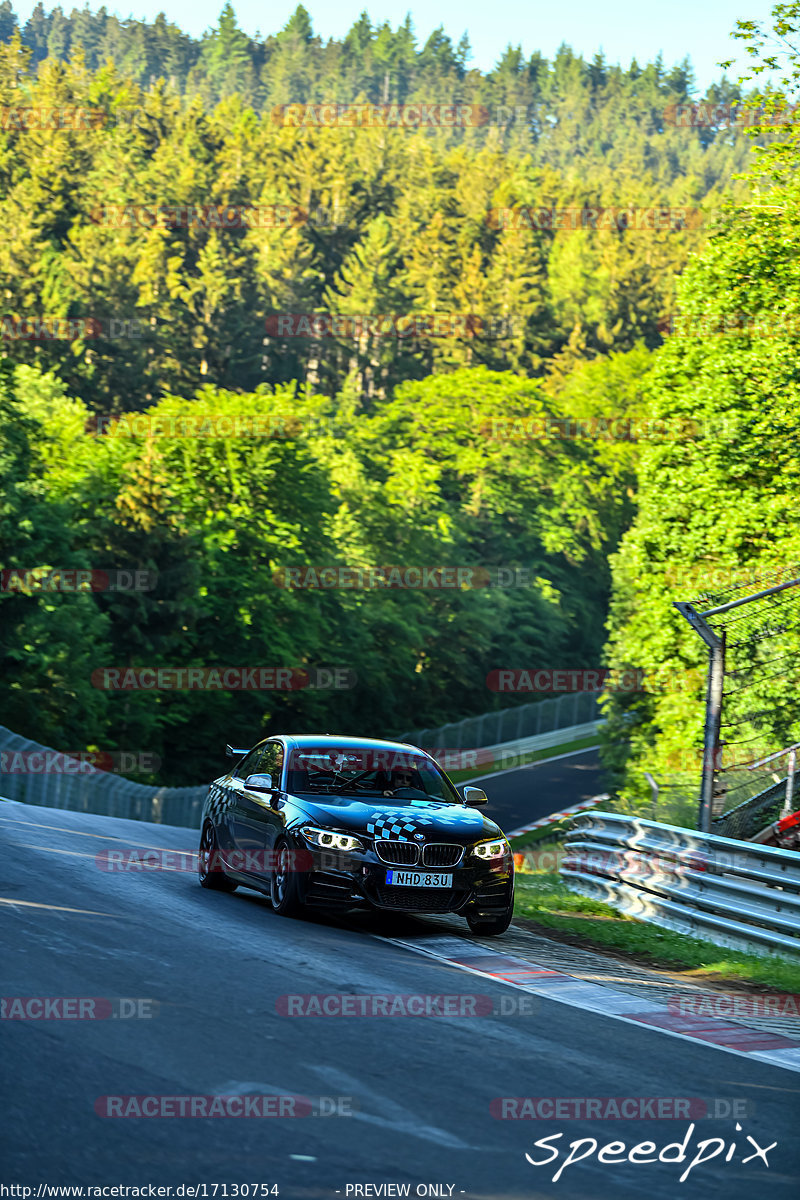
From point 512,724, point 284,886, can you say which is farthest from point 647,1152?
point 512,724

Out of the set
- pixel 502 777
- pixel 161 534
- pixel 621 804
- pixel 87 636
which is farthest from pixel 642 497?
pixel 502 777

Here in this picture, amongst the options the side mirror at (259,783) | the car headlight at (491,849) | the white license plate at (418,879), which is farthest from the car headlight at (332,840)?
the side mirror at (259,783)

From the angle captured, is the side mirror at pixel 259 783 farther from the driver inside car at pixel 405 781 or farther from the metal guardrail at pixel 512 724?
the metal guardrail at pixel 512 724

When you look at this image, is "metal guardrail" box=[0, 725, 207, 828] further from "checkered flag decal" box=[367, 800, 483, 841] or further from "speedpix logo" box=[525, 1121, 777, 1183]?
"speedpix logo" box=[525, 1121, 777, 1183]

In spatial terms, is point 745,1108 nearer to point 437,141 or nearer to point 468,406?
point 468,406

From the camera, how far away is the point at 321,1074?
6.86 m

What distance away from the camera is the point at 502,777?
63.7 metres

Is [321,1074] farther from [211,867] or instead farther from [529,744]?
[529,744]

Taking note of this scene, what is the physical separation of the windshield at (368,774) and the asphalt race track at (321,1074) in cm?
160

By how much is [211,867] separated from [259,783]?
165 cm

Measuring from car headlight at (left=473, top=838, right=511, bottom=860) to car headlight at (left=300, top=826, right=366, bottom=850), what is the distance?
940 millimetres

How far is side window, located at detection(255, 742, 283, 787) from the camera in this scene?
42.1 feet

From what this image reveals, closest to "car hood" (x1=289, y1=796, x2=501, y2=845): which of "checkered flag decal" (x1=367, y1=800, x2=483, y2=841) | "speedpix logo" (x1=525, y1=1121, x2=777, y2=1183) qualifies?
"checkered flag decal" (x1=367, y1=800, x2=483, y2=841)

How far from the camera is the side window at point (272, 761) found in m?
12.8
